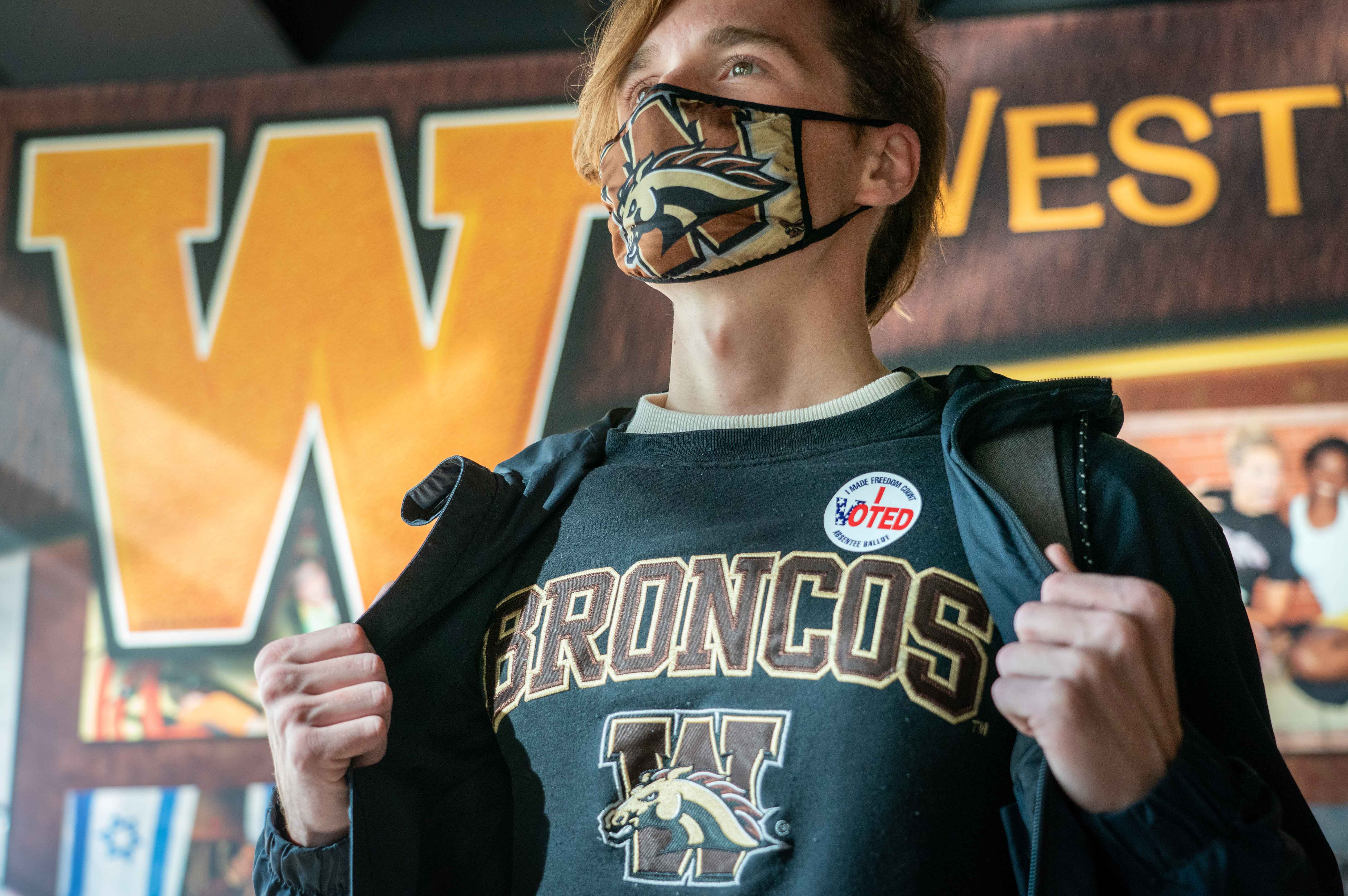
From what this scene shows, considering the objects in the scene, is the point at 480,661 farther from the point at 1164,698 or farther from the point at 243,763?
the point at 243,763

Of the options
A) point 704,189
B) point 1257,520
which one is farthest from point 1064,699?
point 1257,520

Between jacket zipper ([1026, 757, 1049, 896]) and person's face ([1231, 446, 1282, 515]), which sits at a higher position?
person's face ([1231, 446, 1282, 515])

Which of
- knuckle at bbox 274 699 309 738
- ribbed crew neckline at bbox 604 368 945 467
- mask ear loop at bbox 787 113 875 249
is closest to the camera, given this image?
knuckle at bbox 274 699 309 738

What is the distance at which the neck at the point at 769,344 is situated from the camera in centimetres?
112

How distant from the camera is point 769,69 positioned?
1.16 m

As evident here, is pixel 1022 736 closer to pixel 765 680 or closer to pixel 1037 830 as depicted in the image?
pixel 1037 830

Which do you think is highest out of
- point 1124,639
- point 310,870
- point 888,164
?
point 888,164

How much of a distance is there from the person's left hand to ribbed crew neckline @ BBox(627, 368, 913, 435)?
13.7 inches

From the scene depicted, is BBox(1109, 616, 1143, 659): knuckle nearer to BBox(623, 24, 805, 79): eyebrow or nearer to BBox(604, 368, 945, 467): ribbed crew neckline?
BBox(604, 368, 945, 467): ribbed crew neckline

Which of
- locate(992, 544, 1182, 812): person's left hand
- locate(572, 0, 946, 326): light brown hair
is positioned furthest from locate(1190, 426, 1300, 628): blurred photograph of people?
locate(992, 544, 1182, 812): person's left hand

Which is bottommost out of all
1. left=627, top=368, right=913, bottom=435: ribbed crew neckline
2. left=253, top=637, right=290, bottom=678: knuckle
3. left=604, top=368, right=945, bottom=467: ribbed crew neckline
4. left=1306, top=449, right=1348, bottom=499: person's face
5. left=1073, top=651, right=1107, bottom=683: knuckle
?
left=1073, top=651, right=1107, bottom=683: knuckle

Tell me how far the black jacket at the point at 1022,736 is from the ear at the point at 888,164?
0.22 meters

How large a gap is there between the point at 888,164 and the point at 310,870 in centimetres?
89

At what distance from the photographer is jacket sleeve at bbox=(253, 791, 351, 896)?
94 cm
